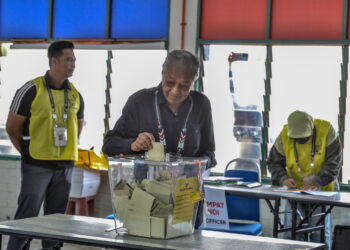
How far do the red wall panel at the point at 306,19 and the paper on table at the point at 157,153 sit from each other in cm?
435

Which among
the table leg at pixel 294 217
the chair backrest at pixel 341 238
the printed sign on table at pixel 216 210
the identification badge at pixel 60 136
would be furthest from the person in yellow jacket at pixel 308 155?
the identification badge at pixel 60 136

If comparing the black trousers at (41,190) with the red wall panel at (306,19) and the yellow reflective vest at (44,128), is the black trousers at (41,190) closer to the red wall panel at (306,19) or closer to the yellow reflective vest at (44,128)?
the yellow reflective vest at (44,128)

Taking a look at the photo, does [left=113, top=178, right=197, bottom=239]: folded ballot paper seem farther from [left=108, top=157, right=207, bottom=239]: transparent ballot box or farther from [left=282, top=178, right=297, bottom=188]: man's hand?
[left=282, top=178, right=297, bottom=188]: man's hand

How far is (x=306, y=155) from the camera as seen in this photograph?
18.4 feet

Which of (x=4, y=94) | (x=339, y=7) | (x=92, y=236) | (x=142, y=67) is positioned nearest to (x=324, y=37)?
(x=339, y=7)

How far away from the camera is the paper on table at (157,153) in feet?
8.87

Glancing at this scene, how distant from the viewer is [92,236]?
269 centimetres

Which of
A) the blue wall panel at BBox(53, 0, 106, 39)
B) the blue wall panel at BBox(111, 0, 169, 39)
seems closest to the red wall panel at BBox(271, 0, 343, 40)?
the blue wall panel at BBox(111, 0, 169, 39)

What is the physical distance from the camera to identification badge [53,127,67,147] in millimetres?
5043

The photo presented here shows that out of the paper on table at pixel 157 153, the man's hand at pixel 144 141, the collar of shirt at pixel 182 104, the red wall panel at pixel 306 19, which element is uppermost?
the red wall panel at pixel 306 19

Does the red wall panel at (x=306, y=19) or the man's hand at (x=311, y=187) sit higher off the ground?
the red wall panel at (x=306, y=19)

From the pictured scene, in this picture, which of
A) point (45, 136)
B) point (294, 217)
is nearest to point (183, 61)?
point (45, 136)

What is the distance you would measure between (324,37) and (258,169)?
54.5 inches

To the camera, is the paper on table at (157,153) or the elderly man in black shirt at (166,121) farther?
the elderly man in black shirt at (166,121)
